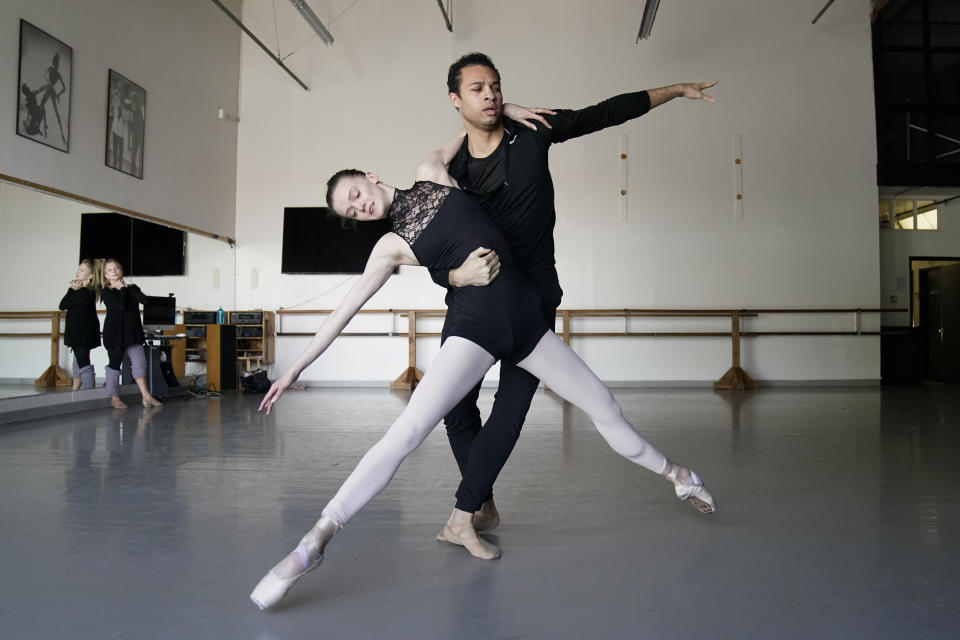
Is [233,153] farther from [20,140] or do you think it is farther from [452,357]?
[452,357]

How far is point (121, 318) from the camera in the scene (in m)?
5.82

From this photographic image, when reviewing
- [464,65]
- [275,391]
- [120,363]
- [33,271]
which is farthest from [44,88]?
[275,391]

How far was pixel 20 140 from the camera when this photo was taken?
505cm

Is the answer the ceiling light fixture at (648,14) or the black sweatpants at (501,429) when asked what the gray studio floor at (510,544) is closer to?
the black sweatpants at (501,429)

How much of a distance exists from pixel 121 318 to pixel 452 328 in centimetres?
517

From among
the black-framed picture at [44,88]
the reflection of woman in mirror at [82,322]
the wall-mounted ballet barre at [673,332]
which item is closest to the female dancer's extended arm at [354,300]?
the black-framed picture at [44,88]

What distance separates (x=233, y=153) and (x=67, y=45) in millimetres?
2845

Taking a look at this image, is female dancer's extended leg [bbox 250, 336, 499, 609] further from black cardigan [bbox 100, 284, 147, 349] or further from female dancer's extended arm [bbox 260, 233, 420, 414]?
black cardigan [bbox 100, 284, 147, 349]

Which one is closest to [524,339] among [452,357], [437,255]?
[452,357]

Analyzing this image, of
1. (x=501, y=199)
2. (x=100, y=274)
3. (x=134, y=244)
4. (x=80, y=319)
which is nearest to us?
(x=501, y=199)

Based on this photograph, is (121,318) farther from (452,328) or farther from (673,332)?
(673,332)

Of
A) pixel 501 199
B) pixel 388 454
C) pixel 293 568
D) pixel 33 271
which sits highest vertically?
pixel 33 271

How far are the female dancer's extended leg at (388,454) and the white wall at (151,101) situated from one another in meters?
4.92

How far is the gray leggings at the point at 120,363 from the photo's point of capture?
18.9 feet
